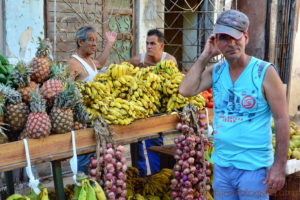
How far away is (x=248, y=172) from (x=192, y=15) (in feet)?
20.8

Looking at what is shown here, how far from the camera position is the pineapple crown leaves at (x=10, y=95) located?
2833 mm

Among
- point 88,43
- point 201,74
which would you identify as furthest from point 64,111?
point 88,43

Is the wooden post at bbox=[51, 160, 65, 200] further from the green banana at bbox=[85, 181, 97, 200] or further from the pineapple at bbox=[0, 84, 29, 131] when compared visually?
the pineapple at bbox=[0, 84, 29, 131]

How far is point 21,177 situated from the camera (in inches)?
220

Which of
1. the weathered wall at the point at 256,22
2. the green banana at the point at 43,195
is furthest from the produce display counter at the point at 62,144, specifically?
the weathered wall at the point at 256,22

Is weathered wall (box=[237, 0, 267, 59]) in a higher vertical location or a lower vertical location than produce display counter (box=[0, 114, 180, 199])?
higher

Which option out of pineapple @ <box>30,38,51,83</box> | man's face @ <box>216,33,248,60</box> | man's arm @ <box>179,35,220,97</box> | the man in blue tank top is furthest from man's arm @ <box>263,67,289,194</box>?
pineapple @ <box>30,38,51,83</box>

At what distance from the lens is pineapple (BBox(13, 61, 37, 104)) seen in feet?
9.68

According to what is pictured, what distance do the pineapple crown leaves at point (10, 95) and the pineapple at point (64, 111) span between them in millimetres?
261

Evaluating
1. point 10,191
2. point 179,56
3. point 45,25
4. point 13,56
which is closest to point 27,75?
point 10,191

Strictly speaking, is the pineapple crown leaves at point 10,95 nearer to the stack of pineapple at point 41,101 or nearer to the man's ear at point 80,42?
the stack of pineapple at point 41,101

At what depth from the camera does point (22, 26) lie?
214 inches

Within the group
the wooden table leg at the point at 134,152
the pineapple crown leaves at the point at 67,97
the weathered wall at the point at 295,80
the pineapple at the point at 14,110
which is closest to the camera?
the pineapple at the point at 14,110

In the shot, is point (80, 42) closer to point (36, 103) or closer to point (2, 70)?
point (2, 70)
